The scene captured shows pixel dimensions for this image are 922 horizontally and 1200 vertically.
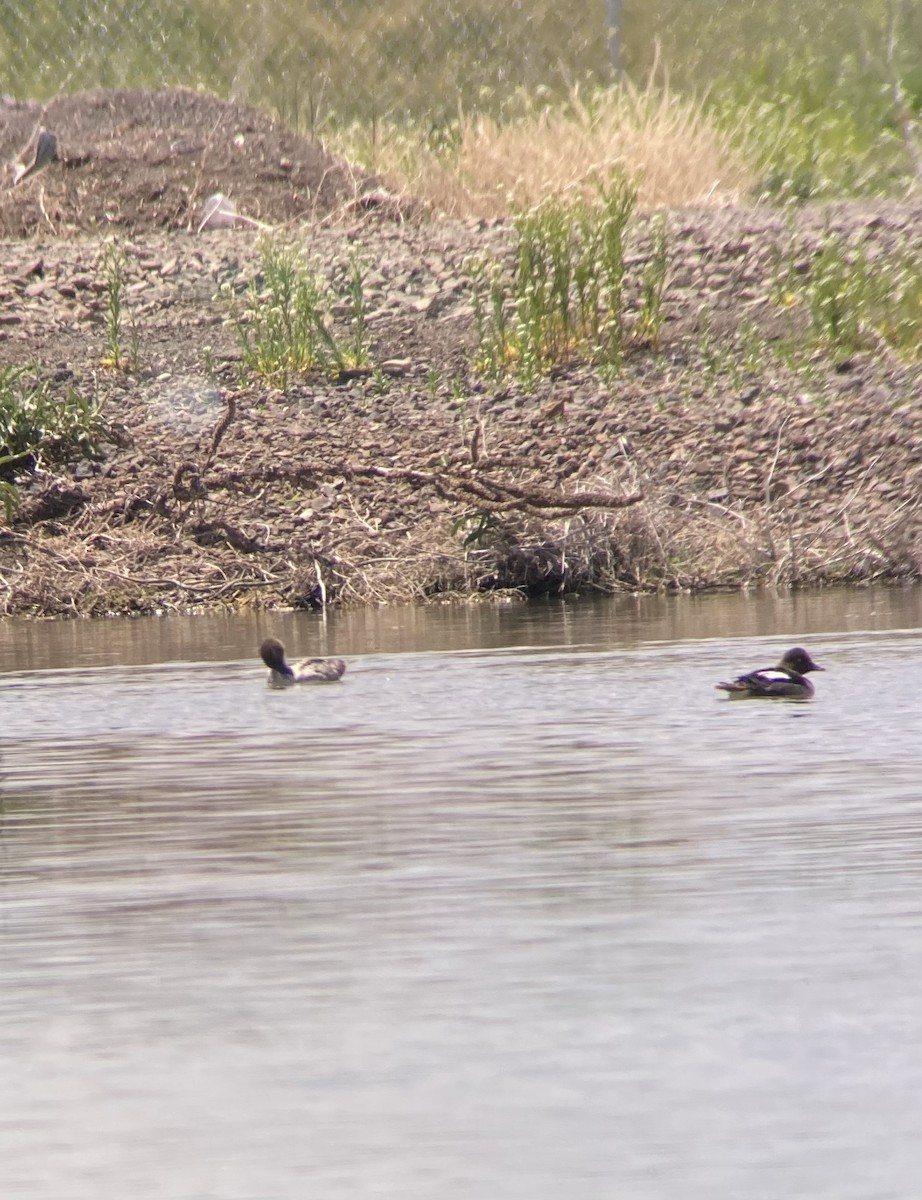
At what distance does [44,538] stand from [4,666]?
486cm

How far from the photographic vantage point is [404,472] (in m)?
17.3

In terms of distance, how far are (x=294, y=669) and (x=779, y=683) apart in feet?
7.72

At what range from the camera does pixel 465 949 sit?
565 cm

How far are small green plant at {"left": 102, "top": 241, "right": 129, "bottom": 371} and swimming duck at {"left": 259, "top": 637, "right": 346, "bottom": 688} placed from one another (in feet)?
32.1

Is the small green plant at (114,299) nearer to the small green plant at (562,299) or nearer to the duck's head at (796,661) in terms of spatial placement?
the small green plant at (562,299)

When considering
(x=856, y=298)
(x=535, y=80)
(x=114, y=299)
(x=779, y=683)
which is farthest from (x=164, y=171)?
(x=779, y=683)

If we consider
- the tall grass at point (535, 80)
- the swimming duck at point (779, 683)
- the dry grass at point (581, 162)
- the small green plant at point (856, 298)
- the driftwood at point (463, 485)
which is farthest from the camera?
the tall grass at point (535, 80)

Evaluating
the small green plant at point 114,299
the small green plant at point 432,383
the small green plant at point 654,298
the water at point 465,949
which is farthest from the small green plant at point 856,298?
the water at point 465,949

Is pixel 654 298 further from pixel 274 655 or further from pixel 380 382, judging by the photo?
pixel 274 655

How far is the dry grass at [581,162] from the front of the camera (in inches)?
980

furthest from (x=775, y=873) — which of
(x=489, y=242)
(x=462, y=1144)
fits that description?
(x=489, y=242)

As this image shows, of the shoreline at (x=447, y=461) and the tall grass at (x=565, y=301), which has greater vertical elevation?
the tall grass at (x=565, y=301)

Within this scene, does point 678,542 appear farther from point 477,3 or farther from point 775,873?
point 477,3

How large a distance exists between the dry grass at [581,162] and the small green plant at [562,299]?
3.16 metres
